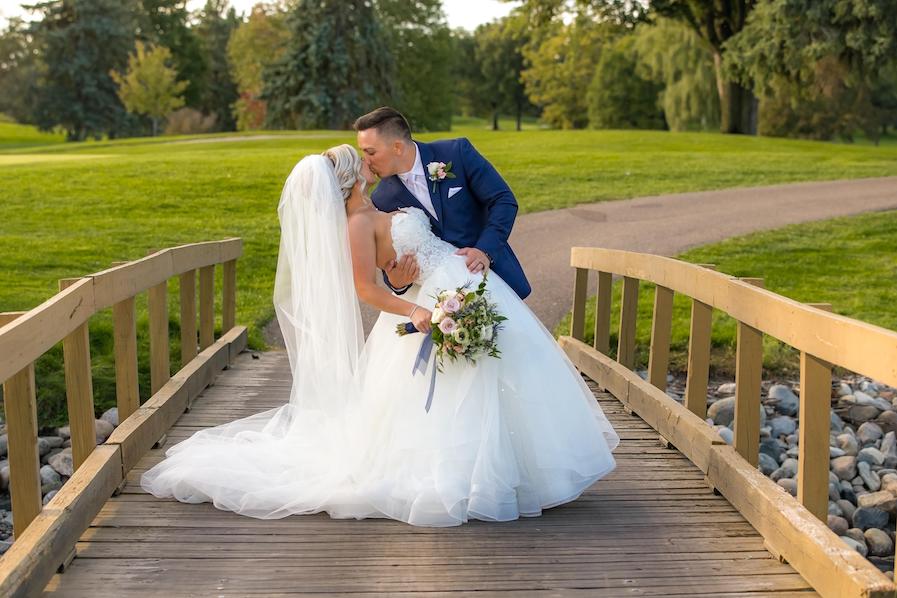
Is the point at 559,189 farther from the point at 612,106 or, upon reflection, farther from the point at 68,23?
the point at 68,23

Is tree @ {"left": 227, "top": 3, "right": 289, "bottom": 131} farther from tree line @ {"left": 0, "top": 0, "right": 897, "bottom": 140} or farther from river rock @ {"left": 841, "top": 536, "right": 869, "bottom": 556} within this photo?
river rock @ {"left": 841, "top": 536, "right": 869, "bottom": 556}

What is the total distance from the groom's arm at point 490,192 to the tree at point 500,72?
72215 mm

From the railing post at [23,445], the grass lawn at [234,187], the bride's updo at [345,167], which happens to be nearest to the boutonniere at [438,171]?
the bride's updo at [345,167]

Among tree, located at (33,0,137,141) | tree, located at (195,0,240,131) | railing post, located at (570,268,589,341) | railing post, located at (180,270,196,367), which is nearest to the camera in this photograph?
railing post, located at (180,270,196,367)

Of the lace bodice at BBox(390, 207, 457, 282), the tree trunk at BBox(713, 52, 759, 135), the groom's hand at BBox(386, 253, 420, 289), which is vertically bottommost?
the groom's hand at BBox(386, 253, 420, 289)

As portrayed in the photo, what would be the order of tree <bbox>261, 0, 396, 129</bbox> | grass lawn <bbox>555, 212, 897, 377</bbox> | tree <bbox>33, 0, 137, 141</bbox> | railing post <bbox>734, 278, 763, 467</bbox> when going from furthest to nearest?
tree <bbox>33, 0, 137, 141</bbox>
tree <bbox>261, 0, 396, 129</bbox>
grass lawn <bbox>555, 212, 897, 377</bbox>
railing post <bbox>734, 278, 763, 467</bbox>

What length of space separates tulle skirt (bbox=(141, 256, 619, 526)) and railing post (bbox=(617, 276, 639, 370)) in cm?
230

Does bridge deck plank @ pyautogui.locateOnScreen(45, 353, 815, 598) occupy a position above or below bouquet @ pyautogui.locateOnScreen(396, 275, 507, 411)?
below

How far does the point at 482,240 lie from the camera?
5.08 m

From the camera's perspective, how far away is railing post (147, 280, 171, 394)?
6090 millimetres

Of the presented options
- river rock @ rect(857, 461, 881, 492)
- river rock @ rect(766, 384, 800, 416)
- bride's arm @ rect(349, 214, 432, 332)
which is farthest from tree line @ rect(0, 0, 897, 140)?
bride's arm @ rect(349, 214, 432, 332)

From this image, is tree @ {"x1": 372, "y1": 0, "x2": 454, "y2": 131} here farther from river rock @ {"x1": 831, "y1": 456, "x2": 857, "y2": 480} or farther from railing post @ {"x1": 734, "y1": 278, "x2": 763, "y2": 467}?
railing post @ {"x1": 734, "y1": 278, "x2": 763, "y2": 467}

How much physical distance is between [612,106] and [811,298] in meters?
47.0

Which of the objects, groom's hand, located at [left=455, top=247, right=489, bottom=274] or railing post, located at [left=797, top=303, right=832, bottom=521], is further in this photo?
groom's hand, located at [left=455, top=247, right=489, bottom=274]
